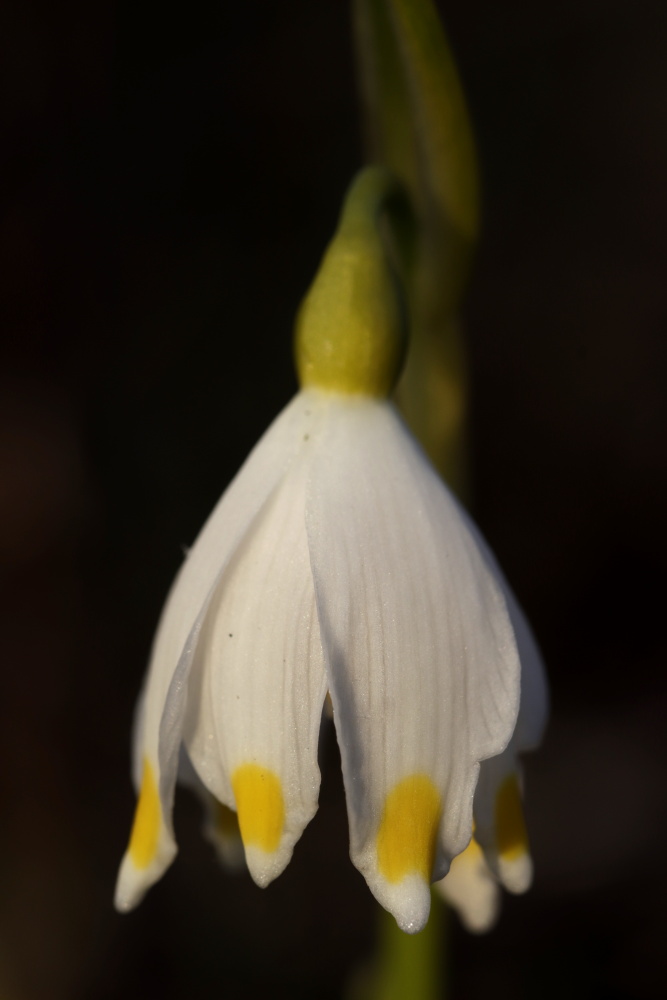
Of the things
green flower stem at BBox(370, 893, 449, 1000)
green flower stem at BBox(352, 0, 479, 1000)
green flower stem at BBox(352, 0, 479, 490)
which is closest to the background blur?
green flower stem at BBox(370, 893, 449, 1000)

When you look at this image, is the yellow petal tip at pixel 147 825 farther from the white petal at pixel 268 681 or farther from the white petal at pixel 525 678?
the white petal at pixel 525 678

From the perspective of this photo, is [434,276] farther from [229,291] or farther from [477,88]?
[477,88]

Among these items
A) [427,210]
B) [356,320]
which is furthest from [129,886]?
[427,210]

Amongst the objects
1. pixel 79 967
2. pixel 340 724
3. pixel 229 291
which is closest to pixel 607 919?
pixel 79 967

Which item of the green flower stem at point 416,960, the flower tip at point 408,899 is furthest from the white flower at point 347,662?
the green flower stem at point 416,960

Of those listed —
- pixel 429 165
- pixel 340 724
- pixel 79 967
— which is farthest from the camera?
pixel 79 967

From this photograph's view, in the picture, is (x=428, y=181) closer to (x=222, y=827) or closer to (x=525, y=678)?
(x=525, y=678)
